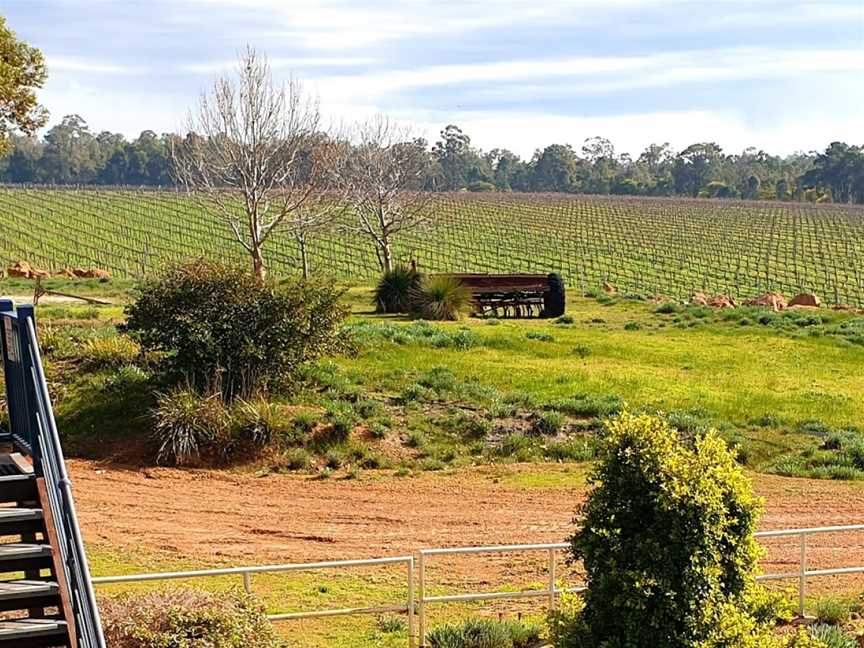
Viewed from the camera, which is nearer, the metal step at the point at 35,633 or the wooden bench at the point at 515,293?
the metal step at the point at 35,633

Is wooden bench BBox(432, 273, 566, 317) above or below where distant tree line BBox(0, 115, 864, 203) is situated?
below

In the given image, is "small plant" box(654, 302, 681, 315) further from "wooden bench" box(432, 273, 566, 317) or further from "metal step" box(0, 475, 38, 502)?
"metal step" box(0, 475, 38, 502)

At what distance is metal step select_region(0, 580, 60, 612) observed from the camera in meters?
6.67

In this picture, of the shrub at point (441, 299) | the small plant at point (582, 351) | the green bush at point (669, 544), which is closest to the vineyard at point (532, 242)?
the shrub at point (441, 299)

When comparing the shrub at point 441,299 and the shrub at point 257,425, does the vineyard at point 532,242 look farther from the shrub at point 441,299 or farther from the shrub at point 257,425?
the shrub at point 257,425

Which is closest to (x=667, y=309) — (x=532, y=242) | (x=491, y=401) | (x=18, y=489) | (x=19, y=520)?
(x=491, y=401)

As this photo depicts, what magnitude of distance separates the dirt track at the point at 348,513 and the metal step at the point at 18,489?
6.75 meters

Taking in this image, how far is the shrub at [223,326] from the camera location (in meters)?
20.6

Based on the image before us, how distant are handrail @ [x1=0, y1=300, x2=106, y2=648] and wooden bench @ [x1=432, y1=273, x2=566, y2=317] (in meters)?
25.9

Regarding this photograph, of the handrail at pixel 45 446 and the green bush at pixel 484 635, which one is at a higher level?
the handrail at pixel 45 446

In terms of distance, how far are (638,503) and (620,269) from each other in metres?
63.2

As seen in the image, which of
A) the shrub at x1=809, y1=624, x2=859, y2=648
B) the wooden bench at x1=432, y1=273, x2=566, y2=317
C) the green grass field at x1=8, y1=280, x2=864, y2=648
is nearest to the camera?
the shrub at x1=809, y1=624, x2=859, y2=648

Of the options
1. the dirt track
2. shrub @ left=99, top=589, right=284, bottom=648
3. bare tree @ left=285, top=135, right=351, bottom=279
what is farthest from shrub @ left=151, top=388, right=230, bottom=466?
bare tree @ left=285, top=135, right=351, bottom=279

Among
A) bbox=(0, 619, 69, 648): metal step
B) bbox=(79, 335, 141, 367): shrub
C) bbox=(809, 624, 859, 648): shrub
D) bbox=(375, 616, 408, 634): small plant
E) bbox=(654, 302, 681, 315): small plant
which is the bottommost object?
bbox=(375, 616, 408, 634): small plant
